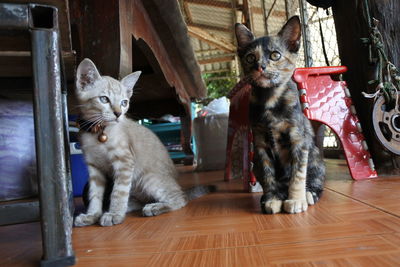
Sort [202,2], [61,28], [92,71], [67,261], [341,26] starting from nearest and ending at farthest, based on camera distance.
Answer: [67,261] → [61,28] → [92,71] → [341,26] → [202,2]

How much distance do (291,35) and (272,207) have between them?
722 millimetres

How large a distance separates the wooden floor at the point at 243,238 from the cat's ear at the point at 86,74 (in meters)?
0.58

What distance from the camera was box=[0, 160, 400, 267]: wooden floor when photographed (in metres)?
0.72

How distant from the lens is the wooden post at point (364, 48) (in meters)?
1.82

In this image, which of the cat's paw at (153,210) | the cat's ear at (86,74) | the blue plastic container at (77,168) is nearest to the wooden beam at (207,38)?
the blue plastic container at (77,168)

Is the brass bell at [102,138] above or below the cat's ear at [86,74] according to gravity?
below


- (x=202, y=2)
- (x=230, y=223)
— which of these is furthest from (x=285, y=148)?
(x=202, y=2)

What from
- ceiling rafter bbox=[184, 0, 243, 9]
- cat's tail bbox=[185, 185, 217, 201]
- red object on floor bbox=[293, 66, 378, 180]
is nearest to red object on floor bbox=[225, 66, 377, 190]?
red object on floor bbox=[293, 66, 378, 180]

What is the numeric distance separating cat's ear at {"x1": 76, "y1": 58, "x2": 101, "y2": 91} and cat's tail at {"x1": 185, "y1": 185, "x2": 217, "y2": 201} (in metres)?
0.73

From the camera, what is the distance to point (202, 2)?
22.1ft

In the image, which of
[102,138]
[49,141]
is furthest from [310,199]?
[49,141]

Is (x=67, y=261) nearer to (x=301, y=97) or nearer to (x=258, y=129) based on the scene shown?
(x=258, y=129)

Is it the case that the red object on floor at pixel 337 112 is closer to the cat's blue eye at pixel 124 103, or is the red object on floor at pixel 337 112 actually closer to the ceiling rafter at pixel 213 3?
the cat's blue eye at pixel 124 103

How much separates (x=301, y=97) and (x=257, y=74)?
607mm
